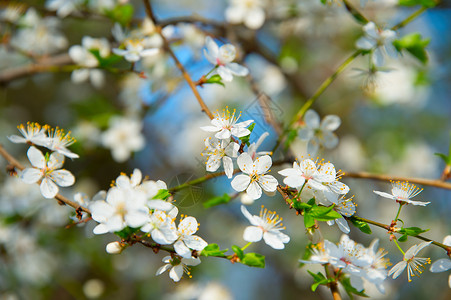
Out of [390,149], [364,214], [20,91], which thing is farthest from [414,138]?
[20,91]

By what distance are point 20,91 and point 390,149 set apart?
330 centimetres

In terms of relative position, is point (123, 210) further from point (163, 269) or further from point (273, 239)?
point (273, 239)

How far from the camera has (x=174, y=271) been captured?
3.15 ft

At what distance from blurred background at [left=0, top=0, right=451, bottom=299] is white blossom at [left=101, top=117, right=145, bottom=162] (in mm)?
22

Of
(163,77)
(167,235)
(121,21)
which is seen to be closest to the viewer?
(167,235)

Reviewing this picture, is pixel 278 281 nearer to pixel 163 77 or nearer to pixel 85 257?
pixel 85 257

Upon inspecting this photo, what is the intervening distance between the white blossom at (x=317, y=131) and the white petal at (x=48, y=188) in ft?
2.53

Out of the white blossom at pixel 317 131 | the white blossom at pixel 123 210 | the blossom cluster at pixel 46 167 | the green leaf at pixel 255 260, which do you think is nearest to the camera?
the white blossom at pixel 123 210

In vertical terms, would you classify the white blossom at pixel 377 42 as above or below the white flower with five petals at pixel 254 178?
above

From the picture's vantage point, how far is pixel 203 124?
9.41ft

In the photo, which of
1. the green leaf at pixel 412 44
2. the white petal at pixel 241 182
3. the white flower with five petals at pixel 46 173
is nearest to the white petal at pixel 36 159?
the white flower with five petals at pixel 46 173

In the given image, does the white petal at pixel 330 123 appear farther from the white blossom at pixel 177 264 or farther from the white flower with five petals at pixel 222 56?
the white blossom at pixel 177 264

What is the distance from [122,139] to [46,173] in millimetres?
1052

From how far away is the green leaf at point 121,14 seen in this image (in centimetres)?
168
